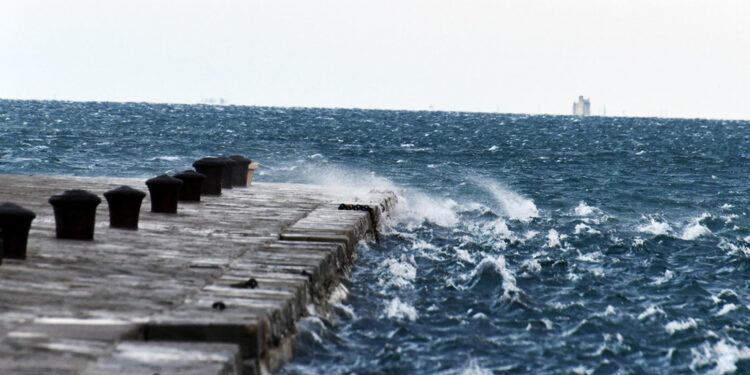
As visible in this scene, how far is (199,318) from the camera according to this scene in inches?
267

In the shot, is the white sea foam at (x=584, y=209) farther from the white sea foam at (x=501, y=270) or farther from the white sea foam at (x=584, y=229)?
the white sea foam at (x=501, y=270)

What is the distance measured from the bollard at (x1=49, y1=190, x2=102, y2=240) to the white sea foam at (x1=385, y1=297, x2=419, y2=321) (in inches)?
140

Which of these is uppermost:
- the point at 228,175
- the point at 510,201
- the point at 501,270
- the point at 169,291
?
the point at 228,175

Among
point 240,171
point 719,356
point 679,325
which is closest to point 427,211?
point 240,171

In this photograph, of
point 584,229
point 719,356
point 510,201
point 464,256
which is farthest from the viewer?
point 510,201

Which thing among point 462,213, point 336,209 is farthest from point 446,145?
point 336,209

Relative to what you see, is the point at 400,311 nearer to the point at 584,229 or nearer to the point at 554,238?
the point at 554,238

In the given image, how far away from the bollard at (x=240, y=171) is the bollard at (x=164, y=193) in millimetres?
4993

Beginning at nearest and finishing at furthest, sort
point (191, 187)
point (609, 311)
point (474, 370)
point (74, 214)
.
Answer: point (474, 370) < point (74, 214) < point (609, 311) < point (191, 187)

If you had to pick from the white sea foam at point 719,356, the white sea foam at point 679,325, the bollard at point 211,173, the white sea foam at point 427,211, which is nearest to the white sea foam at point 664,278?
the white sea foam at point 679,325

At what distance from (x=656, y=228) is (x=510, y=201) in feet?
25.1

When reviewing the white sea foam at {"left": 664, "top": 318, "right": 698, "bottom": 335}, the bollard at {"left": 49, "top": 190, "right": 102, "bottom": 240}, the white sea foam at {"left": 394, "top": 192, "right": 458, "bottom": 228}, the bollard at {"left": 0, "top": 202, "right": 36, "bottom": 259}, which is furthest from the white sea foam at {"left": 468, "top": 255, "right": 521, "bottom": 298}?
the bollard at {"left": 0, "top": 202, "right": 36, "bottom": 259}

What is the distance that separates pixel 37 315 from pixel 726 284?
11.0 metres

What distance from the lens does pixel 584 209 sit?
25.4 m
